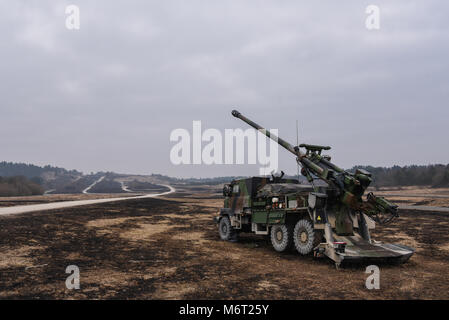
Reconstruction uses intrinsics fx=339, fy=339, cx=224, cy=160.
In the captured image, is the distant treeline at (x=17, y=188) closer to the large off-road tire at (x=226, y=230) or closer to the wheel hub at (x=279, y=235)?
the large off-road tire at (x=226, y=230)

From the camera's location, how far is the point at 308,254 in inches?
424

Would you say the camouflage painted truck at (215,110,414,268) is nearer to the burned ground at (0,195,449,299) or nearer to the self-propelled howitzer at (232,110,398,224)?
the self-propelled howitzer at (232,110,398,224)

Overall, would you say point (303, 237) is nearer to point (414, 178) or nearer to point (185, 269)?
point (185, 269)

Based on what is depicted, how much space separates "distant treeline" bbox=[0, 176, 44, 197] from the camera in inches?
2287

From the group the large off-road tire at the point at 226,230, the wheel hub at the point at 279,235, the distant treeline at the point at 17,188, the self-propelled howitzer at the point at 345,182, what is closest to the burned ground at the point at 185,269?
the large off-road tire at the point at 226,230

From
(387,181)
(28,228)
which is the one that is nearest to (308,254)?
(28,228)

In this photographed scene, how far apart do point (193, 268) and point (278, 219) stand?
11.6 ft

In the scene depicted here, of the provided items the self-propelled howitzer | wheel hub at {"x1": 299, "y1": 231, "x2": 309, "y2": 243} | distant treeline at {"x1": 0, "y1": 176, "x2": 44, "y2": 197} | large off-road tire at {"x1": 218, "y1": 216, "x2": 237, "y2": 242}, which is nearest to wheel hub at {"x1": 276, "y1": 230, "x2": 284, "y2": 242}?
wheel hub at {"x1": 299, "y1": 231, "x2": 309, "y2": 243}

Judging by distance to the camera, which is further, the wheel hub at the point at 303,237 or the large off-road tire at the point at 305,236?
the wheel hub at the point at 303,237

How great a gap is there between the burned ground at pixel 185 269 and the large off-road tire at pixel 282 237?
0.31 m

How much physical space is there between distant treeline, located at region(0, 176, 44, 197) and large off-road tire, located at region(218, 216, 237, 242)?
54.8 m

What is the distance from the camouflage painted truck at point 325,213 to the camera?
31.0ft

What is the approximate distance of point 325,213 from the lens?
32.3 ft

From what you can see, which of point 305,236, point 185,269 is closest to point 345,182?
point 305,236
